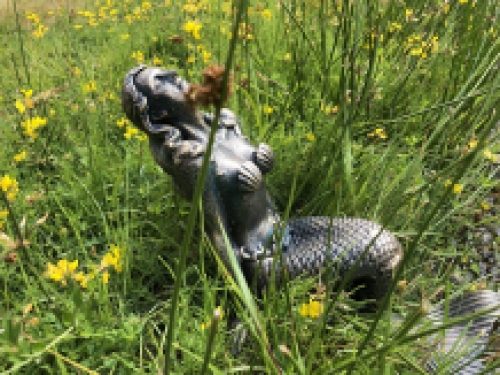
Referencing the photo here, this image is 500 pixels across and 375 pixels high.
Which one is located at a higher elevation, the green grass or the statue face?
the statue face

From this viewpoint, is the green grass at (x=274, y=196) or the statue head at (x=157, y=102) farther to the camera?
the statue head at (x=157, y=102)

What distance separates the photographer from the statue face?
1181mm

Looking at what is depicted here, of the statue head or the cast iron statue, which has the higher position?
the statue head

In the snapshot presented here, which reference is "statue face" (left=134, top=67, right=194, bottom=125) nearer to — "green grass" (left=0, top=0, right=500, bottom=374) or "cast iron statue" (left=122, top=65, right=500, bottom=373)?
"cast iron statue" (left=122, top=65, right=500, bottom=373)

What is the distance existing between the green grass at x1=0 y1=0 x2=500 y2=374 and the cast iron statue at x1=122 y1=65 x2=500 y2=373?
0.27ft

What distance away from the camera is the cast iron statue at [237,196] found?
1.16 m

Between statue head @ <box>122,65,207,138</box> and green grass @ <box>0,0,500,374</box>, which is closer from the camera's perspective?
green grass @ <box>0,0,500,374</box>

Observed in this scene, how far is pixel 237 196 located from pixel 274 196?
0.45 m

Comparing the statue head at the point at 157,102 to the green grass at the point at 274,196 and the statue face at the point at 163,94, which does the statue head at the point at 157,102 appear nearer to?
the statue face at the point at 163,94

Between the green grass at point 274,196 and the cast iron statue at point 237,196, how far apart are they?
0.27ft

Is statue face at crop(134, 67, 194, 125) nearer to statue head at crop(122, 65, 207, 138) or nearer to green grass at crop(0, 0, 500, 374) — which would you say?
statue head at crop(122, 65, 207, 138)

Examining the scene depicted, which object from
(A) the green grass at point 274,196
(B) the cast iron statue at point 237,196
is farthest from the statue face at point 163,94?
(A) the green grass at point 274,196

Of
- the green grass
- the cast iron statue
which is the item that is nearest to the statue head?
the cast iron statue

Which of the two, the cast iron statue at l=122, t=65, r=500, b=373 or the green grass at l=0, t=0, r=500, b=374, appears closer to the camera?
the green grass at l=0, t=0, r=500, b=374
